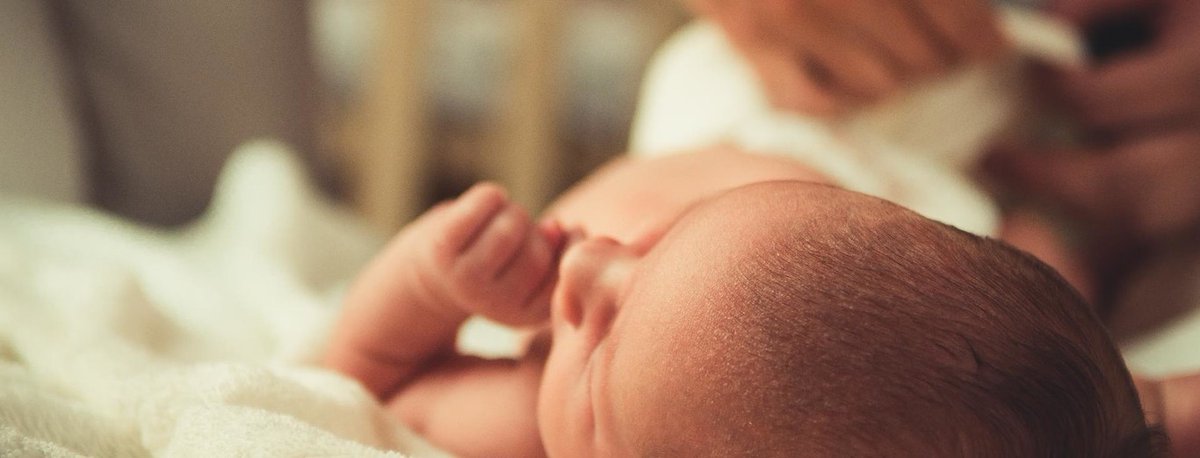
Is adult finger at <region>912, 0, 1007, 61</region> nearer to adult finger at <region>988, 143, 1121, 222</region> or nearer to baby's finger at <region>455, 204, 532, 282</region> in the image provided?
adult finger at <region>988, 143, 1121, 222</region>

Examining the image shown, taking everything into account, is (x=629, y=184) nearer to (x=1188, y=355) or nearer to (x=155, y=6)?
(x=1188, y=355)

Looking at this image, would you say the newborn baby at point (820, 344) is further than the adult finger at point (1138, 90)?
No

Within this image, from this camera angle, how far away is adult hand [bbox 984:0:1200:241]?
3.07 feet

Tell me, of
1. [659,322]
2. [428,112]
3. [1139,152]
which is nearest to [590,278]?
[659,322]

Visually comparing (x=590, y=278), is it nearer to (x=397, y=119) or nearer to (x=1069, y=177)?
(x=1069, y=177)

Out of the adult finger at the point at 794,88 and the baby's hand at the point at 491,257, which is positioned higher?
the adult finger at the point at 794,88

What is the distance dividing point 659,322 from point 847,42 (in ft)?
1.60

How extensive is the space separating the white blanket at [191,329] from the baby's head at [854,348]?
16 centimetres

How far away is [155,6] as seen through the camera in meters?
1.18

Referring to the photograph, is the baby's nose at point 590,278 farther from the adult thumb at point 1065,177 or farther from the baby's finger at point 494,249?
the adult thumb at point 1065,177

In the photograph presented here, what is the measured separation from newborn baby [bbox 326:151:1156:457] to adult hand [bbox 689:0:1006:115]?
0.35 m

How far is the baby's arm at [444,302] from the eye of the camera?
69 cm

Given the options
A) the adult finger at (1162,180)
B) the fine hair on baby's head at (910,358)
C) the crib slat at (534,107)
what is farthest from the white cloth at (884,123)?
the crib slat at (534,107)

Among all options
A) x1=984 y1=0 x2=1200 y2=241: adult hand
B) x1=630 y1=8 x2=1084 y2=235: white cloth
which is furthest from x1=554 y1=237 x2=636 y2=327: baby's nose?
x1=984 y1=0 x2=1200 y2=241: adult hand
